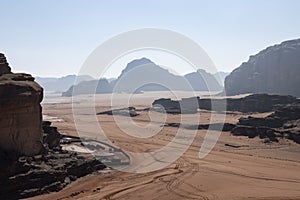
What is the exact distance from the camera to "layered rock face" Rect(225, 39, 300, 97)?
233 ft

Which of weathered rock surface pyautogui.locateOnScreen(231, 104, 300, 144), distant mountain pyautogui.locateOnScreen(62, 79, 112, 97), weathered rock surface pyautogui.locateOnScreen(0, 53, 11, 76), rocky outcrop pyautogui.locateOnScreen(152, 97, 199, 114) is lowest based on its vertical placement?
weathered rock surface pyautogui.locateOnScreen(231, 104, 300, 144)

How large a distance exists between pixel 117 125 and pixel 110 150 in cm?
1876

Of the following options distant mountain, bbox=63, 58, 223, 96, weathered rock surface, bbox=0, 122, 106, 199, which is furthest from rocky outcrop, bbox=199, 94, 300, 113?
weathered rock surface, bbox=0, 122, 106, 199

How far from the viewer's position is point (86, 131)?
42.6m

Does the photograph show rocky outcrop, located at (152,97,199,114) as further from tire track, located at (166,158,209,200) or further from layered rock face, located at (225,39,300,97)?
tire track, located at (166,158,209,200)

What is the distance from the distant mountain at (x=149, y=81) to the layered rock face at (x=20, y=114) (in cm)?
7089

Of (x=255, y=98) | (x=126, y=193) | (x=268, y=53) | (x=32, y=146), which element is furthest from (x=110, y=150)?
(x=268, y=53)

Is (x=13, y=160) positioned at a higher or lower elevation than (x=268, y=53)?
lower

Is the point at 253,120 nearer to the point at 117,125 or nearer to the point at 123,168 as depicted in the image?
the point at 117,125

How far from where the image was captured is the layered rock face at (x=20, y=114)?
1977cm

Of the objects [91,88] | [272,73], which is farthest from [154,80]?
[91,88]

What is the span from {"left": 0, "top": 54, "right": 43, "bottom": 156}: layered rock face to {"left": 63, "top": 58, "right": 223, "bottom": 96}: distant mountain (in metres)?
70.9

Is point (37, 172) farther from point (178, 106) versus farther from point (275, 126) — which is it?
point (178, 106)

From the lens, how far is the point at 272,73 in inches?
2982
